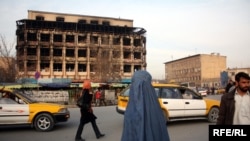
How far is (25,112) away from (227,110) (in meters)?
7.88

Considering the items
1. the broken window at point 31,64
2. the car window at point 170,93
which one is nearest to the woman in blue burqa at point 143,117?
the car window at point 170,93

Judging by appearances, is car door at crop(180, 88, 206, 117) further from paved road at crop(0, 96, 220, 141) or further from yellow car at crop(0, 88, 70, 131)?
yellow car at crop(0, 88, 70, 131)

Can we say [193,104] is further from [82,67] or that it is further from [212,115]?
[82,67]

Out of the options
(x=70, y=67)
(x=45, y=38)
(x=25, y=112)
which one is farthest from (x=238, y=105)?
(x=70, y=67)

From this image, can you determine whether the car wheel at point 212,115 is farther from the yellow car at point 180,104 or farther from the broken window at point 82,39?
the broken window at point 82,39

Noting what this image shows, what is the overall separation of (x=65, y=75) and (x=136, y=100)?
58383mm

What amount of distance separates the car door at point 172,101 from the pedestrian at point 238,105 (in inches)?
273

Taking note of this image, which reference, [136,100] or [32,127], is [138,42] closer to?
[32,127]

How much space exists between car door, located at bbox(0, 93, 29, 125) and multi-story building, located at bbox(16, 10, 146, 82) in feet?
139

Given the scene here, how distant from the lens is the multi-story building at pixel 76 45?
57.9 metres

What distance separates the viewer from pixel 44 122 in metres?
10.7

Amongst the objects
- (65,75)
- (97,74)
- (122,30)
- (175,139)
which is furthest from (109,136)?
(122,30)

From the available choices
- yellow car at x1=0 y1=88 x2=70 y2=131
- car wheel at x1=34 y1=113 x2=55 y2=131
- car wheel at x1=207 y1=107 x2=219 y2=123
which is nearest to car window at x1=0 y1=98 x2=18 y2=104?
yellow car at x1=0 y1=88 x2=70 y2=131

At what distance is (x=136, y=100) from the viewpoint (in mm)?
3703
